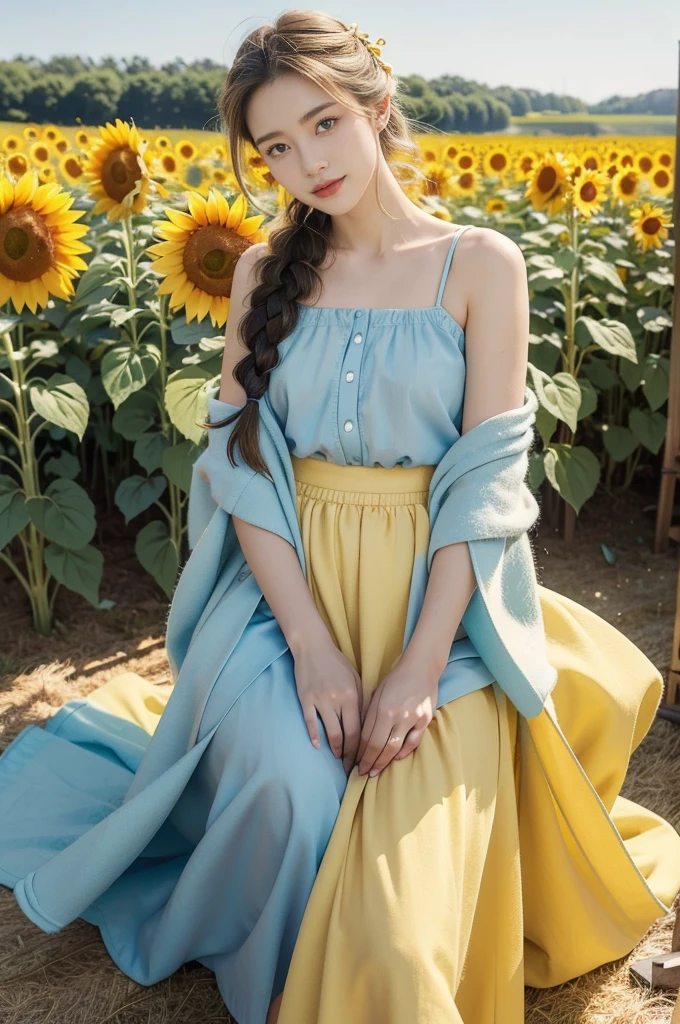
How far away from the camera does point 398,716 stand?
4.71ft

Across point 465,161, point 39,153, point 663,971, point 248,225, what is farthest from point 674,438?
point 39,153

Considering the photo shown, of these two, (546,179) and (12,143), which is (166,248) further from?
(12,143)

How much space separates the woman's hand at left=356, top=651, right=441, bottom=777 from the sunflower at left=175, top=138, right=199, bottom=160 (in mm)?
3187

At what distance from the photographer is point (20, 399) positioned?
104 inches

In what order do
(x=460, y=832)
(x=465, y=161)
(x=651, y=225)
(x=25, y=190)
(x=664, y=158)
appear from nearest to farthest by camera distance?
(x=460, y=832)
(x=25, y=190)
(x=651, y=225)
(x=664, y=158)
(x=465, y=161)

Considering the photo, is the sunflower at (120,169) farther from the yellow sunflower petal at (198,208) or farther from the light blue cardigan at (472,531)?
the light blue cardigan at (472,531)

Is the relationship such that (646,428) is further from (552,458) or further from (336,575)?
(336,575)

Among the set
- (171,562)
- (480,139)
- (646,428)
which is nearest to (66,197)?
(171,562)

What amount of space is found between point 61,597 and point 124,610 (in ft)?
0.65

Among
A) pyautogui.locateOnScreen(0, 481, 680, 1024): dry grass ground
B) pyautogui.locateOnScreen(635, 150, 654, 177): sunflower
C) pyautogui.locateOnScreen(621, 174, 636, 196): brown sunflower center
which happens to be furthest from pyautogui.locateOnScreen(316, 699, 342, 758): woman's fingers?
pyautogui.locateOnScreen(635, 150, 654, 177): sunflower

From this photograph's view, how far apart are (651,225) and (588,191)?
60 centimetres

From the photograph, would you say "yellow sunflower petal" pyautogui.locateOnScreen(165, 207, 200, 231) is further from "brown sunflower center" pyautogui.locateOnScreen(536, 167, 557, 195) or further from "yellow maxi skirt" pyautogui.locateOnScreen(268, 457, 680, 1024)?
"brown sunflower center" pyautogui.locateOnScreen(536, 167, 557, 195)

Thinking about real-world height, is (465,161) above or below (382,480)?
above

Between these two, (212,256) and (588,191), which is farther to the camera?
(588,191)
